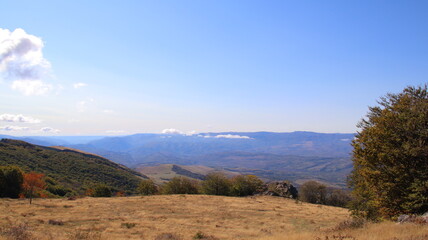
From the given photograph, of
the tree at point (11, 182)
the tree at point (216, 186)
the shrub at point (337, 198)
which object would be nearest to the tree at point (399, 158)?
the tree at point (216, 186)

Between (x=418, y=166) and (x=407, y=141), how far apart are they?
1.77m

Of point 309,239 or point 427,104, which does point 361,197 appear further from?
point 309,239

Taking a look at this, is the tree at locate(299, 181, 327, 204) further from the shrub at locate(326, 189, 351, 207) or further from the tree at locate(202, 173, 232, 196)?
the tree at locate(202, 173, 232, 196)

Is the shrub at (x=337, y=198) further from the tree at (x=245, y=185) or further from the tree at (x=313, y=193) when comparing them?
the tree at (x=245, y=185)

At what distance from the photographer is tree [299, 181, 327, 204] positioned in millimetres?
58688

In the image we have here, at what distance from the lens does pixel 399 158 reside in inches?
669

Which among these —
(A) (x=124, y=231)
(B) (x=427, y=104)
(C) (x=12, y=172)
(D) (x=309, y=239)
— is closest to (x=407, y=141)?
(B) (x=427, y=104)

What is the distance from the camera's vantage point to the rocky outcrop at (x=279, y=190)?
193ft

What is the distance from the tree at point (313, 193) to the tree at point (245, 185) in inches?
412

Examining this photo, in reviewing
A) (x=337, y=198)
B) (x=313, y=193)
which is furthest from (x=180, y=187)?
(x=337, y=198)

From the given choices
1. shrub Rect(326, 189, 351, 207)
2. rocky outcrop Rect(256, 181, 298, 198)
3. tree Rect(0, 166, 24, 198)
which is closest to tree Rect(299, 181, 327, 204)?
shrub Rect(326, 189, 351, 207)

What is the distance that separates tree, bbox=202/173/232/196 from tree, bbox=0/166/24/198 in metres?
36.9

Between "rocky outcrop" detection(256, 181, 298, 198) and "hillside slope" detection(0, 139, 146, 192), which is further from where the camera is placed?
"hillside slope" detection(0, 139, 146, 192)

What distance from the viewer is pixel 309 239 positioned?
1191 centimetres
